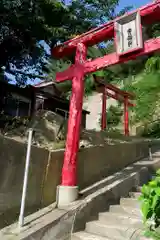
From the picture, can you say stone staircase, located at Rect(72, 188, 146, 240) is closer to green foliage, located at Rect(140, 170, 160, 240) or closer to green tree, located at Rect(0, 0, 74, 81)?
green foliage, located at Rect(140, 170, 160, 240)

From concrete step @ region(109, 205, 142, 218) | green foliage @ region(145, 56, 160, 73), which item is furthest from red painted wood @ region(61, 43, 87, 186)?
green foliage @ region(145, 56, 160, 73)

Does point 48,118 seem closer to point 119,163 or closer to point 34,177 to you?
point 119,163

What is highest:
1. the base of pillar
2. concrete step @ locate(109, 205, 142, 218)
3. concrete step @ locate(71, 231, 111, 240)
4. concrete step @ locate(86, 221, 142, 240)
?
the base of pillar

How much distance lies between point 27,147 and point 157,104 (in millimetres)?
10933

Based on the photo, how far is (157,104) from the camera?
14.0m

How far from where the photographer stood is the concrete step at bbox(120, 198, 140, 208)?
5.18 m

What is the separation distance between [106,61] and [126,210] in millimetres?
2939

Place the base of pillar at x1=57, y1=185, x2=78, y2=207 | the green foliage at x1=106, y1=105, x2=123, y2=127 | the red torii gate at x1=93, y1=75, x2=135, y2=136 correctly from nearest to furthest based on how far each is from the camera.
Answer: the base of pillar at x1=57, y1=185, x2=78, y2=207, the red torii gate at x1=93, y1=75, x2=135, y2=136, the green foliage at x1=106, y1=105, x2=123, y2=127

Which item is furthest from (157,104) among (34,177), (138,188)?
(34,177)

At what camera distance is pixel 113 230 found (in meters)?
4.29

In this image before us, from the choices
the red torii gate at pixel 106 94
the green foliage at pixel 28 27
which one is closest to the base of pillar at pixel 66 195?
the green foliage at pixel 28 27

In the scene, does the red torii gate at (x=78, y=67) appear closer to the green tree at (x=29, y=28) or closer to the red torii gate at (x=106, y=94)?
the green tree at (x=29, y=28)

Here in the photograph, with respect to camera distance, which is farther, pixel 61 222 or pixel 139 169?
pixel 139 169

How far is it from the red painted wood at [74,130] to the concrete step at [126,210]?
0.90 m
